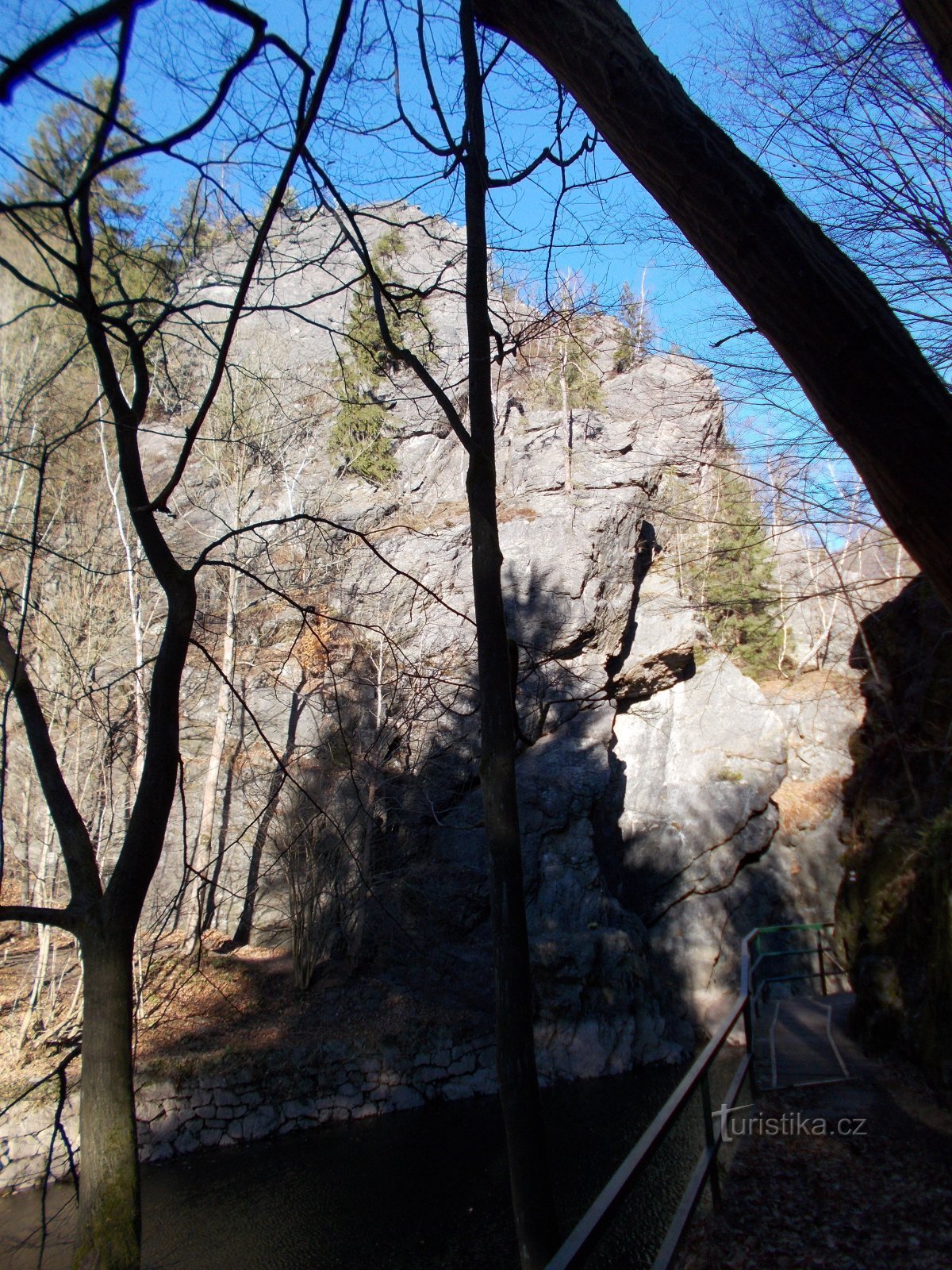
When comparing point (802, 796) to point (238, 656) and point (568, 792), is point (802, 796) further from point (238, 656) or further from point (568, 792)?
point (238, 656)

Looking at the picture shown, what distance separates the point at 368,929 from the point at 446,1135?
4.34 metres

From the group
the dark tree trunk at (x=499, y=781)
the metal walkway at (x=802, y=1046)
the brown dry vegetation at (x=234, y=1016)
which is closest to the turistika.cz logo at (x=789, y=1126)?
the metal walkway at (x=802, y=1046)

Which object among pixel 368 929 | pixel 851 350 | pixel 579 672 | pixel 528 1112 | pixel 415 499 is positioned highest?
pixel 415 499

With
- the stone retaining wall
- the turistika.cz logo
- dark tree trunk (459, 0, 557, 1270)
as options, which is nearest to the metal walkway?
the turistika.cz logo

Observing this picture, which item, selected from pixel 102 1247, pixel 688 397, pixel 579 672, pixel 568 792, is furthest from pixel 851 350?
pixel 579 672

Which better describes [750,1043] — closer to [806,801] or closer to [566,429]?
[806,801]

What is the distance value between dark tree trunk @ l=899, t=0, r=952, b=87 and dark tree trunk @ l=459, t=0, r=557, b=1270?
106 inches

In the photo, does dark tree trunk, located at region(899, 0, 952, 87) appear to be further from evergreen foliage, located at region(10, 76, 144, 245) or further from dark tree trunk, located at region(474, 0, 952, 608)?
evergreen foliage, located at region(10, 76, 144, 245)

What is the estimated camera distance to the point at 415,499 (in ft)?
80.3

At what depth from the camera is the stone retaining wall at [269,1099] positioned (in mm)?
10117

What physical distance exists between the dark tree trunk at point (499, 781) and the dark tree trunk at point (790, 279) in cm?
200

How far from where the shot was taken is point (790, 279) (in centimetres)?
197

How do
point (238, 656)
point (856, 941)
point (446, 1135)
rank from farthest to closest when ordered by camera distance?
point (238, 656), point (446, 1135), point (856, 941)

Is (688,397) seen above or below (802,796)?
above
